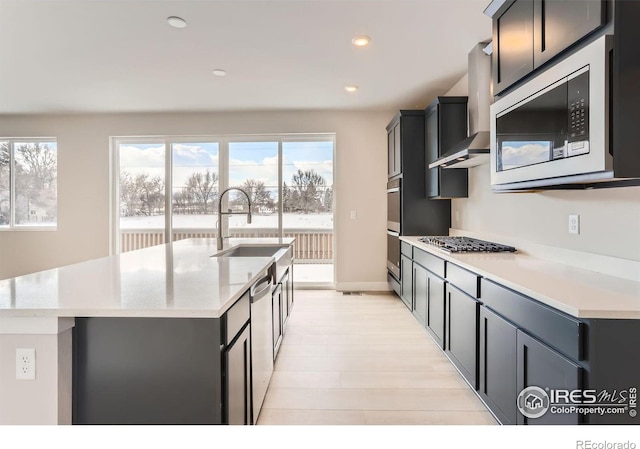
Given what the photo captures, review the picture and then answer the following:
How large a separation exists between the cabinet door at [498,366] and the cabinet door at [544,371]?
0.21 ft

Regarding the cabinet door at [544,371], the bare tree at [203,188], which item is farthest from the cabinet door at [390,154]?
the cabinet door at [544,371]

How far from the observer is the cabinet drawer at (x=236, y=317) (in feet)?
4.29

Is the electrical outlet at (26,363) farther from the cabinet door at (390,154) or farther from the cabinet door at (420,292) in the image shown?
the cabinet door at (390,154)

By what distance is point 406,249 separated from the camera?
4.05 meters

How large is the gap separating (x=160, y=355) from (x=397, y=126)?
4020 millimetres

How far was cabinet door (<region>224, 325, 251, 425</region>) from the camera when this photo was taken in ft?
4.30

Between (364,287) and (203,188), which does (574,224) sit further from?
(203,188)

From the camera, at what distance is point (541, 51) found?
171 cm

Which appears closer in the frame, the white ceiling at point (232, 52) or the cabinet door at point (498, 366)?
the cabinet door at point (498, 366)

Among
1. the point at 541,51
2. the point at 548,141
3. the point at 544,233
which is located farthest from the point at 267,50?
the point at 544,233

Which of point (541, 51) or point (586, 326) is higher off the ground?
point (541, 51)

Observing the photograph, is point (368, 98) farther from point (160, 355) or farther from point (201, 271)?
point (160, 355)
